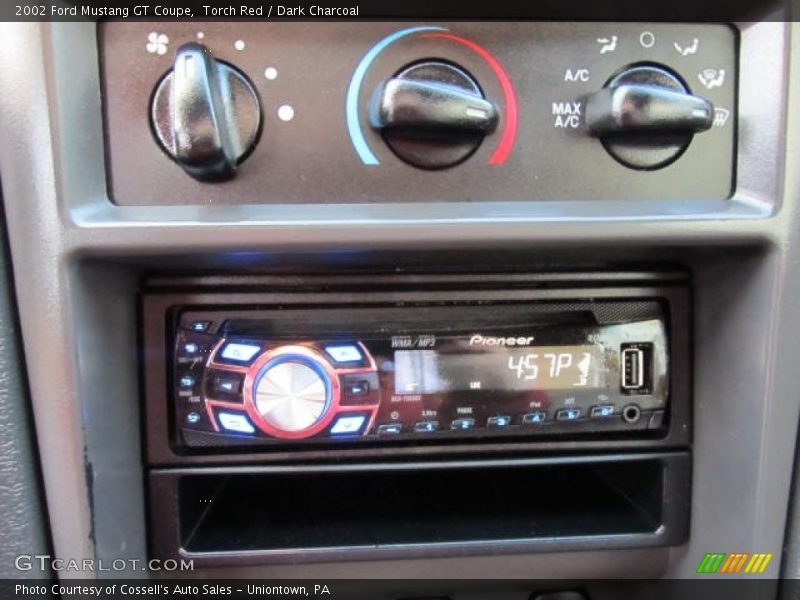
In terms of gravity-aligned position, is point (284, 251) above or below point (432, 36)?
below

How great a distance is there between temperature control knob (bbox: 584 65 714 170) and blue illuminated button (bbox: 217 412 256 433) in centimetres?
34

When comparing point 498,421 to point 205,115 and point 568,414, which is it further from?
point 205,115

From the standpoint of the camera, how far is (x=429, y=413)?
1.90 feet

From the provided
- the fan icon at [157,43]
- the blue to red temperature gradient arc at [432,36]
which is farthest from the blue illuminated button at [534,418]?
the fan icon at [157,43]

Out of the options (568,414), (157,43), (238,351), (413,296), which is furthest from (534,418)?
(157,43)

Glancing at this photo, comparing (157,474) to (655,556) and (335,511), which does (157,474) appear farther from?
(655,556)

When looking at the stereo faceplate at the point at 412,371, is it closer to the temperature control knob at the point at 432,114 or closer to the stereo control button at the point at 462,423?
the stereo control button at the point at 462,423

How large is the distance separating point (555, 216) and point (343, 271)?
17 centimetres

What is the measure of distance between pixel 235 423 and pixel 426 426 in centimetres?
15

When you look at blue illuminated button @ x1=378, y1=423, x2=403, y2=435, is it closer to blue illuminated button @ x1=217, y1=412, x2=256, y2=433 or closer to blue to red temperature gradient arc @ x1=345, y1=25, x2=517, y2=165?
blue illuminated button @ x1=217, y1=412, x2=256, y2=433

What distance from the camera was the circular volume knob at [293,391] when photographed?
55 centimetres

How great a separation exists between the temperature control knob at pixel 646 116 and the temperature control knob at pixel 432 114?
0.08 meters

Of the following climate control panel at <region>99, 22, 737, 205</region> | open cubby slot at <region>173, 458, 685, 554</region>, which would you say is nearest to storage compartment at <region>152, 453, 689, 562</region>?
open cubby slot at <region>173, 458, 685, 554</region>

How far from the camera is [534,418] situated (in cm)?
59
